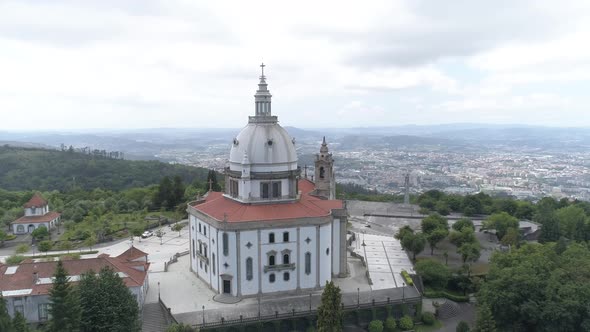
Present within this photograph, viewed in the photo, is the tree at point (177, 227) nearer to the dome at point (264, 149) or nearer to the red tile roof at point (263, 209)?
the red tile roof at point (263, 209)

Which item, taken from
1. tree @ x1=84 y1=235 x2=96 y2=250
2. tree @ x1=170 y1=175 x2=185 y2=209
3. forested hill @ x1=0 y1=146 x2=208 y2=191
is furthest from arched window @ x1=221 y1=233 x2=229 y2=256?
forested hill @ x1=0 y1=146 x2=208 y2=191

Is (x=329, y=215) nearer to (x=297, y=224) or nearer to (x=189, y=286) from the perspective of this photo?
(x=297, y=224)

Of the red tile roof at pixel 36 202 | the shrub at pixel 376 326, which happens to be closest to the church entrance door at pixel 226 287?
the shrub at pixel 376 326

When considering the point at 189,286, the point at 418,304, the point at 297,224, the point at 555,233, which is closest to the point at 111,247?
the point at 189,286

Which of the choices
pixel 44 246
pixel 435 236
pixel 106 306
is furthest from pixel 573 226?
pixel 44 246

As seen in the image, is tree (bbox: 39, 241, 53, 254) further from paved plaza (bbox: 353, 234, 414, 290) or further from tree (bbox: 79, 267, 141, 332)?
paved plaza (bbox: 353, 234, 414, 290)

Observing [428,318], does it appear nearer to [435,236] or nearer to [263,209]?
[435,236]
